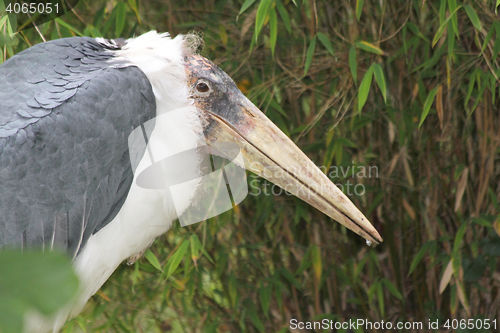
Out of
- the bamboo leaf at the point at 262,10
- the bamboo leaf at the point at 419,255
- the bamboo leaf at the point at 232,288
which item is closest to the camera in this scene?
the bamboo leaf at the point at 262,10

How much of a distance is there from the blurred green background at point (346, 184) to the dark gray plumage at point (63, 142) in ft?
2.45

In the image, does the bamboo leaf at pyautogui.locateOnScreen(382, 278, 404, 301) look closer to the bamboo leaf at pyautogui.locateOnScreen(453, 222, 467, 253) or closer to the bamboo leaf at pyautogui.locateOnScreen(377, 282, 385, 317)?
the bamboo leaf at pyautogui.locateOnScreen(377, 282, 385, 317)

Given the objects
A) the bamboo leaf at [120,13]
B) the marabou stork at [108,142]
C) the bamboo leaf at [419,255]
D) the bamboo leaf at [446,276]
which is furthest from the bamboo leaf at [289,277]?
the bamboo leaf at [120,13]

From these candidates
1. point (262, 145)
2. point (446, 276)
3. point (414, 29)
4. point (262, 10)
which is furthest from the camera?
point (446, 276)

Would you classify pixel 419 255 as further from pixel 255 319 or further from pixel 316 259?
pixel 255 319

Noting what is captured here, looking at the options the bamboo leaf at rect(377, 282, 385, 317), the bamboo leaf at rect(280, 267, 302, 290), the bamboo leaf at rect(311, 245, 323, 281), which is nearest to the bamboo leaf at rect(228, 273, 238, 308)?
the bamboo leaf at rect(280, 267, 302, 290)

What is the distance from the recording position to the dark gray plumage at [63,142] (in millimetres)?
1210

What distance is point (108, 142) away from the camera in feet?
4.26

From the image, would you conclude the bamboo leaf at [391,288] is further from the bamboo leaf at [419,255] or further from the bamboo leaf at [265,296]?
the bamboo leaf at [265,296]

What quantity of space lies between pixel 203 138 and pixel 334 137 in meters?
0.86

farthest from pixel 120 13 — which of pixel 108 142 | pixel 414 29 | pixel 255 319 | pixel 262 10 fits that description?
pixel 255 319

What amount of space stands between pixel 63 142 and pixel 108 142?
11cm

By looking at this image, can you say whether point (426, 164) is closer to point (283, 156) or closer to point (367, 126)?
point (367, 126)

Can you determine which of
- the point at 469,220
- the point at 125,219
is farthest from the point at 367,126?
the point at 125,219
